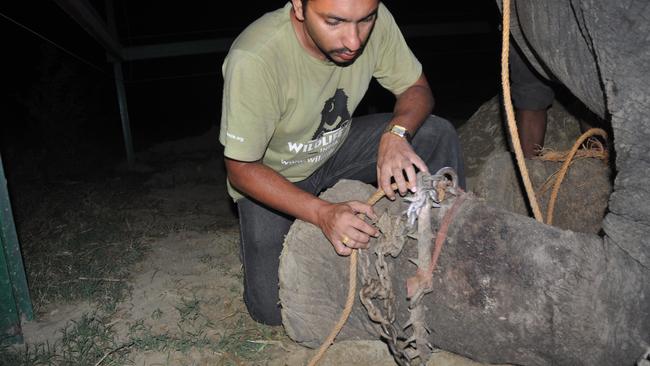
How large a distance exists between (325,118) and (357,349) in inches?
36.0

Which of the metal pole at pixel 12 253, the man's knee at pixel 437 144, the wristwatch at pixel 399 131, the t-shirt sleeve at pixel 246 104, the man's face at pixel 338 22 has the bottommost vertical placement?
the metal pole at pixel 12 253

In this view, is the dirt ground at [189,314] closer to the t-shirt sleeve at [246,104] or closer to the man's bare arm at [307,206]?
the man's bare arm at [307,206]

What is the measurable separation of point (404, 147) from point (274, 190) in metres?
0.49

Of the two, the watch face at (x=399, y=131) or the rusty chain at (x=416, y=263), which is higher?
the watch face at (x=399, y=131)

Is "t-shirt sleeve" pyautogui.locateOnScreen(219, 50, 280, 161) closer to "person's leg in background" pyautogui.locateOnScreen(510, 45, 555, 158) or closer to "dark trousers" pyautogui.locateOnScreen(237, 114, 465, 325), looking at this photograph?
"dark trousers" pyautogui.locateOnScreen(237, 114, 465, 325)

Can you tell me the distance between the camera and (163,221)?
352 centimetres

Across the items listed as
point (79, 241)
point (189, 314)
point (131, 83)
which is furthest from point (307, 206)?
point (131, 83)

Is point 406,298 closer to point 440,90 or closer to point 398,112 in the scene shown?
point 398,112

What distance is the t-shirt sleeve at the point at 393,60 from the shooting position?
2.27 meters

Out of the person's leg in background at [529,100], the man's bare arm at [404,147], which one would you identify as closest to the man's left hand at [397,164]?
the man's bare arm at [404,147]

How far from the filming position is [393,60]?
7.70 feet

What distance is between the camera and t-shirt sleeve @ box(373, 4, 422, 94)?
227 centimetres

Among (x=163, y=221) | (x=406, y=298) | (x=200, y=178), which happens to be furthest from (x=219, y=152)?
(x=406, y=298)

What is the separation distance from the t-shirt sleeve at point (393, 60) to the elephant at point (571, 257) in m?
0.64
